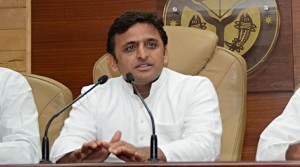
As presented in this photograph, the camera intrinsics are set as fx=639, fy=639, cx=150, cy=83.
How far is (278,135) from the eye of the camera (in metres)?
2.67

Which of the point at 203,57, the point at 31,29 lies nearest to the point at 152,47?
the point at 203,57

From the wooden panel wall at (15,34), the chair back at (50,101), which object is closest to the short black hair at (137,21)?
the chair back at (50,101)

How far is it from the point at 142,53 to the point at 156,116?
1.00 feet

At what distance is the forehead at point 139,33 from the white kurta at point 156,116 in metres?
0.20

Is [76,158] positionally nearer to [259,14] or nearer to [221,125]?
[221,125]

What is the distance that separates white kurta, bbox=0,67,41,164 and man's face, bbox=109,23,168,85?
0.48 m

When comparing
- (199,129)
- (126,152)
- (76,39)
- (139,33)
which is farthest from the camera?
(76,39)

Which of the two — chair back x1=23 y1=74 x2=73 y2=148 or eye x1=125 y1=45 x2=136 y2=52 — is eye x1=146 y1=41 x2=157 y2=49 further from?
chair back x1=23 y1=74 x2=73 y2=148

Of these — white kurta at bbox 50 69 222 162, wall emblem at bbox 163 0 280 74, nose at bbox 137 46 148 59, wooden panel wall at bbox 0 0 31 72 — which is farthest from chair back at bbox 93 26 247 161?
wooden panel wall at bbox 0 0 31 72

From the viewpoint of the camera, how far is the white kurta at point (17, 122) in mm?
2785

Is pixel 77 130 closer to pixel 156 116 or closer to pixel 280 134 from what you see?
pixel 156 116

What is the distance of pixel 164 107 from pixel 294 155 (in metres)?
0.82

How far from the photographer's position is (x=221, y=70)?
10.2 ft

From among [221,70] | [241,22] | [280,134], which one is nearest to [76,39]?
[241,22]
